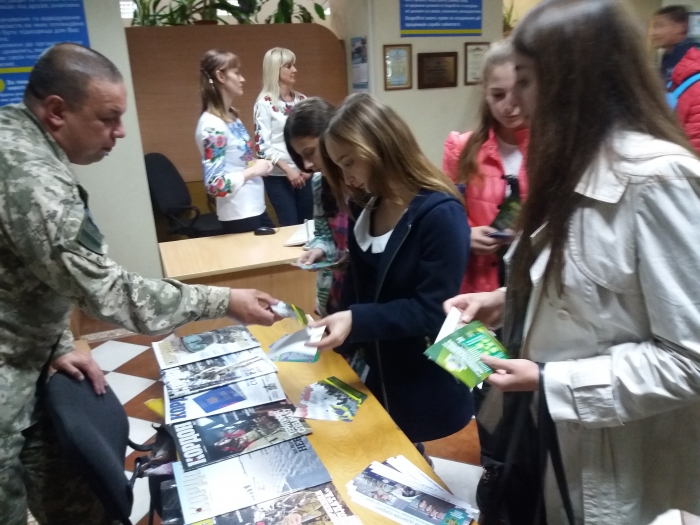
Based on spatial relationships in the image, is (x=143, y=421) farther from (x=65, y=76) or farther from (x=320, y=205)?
(x=65, y=76)

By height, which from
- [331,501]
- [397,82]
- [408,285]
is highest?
[397,82]

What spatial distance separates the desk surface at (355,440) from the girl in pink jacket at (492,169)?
0.69 m

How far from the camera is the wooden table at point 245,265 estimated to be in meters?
2.60

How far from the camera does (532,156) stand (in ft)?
2.97

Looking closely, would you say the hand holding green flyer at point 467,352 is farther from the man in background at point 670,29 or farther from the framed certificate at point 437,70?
the framed certificate at point 437,70

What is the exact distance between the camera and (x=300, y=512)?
3.33 ft

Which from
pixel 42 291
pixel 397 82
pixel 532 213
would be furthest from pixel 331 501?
pixel 397 82

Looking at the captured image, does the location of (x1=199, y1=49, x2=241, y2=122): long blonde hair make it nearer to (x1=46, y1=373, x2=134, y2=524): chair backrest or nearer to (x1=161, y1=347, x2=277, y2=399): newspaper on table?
(x1=161, y1=347, x2=277, y2=399): newspaper on table

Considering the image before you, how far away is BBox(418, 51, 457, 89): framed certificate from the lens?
4.52 m

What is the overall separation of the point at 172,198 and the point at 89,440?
3.15 meters

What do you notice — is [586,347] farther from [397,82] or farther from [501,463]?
[397,82]

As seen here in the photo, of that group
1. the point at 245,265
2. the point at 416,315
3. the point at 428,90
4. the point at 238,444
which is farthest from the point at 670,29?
the point at 238,444

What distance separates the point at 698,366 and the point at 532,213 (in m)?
0.34

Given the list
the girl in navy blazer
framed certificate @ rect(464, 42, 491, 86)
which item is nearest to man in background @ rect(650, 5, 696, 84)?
framed certificate @ rect(464, 42, 491, 86)
